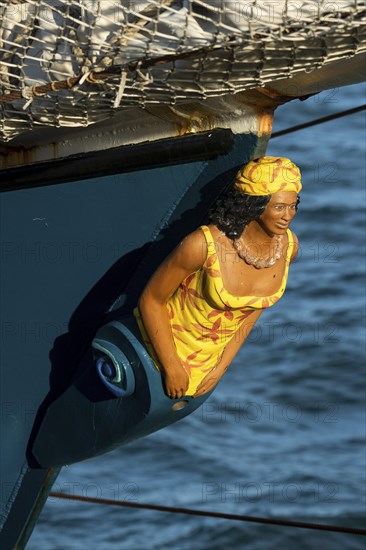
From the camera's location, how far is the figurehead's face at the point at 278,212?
2.78 m

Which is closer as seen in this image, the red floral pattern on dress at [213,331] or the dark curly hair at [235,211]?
the dark curly hair at [235,211]

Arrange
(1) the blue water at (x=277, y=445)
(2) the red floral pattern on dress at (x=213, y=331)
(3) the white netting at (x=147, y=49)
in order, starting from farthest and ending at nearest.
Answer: (1) the blue water at (x=277, y=445) < (2) the red floral pattern on dress at (x=213, y=331) < (3) the white netting at (x=147, y=49)

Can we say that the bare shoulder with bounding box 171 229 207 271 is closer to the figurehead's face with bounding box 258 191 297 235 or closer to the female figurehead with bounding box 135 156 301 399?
the female figurehead with bounding box 135 156 301 399

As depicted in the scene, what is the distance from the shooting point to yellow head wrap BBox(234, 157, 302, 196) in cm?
276

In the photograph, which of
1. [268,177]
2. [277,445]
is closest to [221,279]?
[268,177]

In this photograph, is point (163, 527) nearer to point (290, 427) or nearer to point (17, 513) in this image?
point (290, 427)

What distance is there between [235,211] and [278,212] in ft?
0.29

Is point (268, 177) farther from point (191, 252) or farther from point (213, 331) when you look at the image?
point (213, 331)

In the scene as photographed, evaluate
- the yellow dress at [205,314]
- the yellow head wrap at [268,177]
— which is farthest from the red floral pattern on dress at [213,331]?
the yellow head wrap at [268,177]

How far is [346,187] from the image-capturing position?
10.7 metres

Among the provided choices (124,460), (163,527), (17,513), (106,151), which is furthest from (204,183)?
(124,460)

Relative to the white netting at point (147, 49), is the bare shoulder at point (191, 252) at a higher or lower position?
lower

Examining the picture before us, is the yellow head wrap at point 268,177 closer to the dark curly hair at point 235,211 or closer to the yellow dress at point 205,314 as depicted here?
the dark curly hair at point 235,211

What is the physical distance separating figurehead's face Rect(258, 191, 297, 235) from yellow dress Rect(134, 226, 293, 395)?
0.11m
